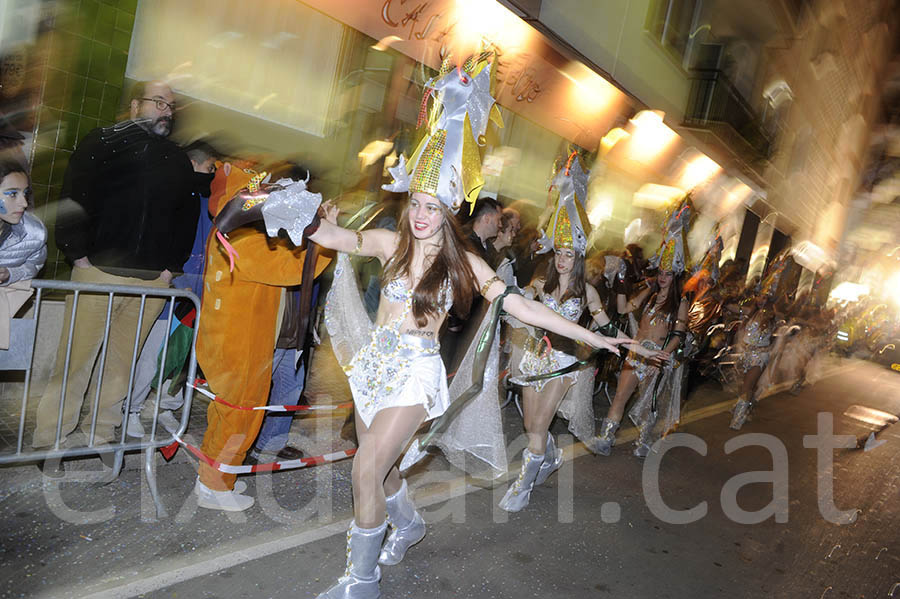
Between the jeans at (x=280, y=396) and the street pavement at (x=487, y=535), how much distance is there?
346mm

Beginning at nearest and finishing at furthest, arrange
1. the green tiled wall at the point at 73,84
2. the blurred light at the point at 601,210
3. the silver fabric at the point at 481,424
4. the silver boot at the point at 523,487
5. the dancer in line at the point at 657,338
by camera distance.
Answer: the silver fabric at the point at 481,424, the silver boot at the point at 523,487, the green tiled wall at the point at 73,84, the dancer in line at the point at 657,338, the blurred light at the point at 601,210

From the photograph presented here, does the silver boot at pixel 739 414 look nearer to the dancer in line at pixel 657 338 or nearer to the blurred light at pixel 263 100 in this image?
the dancer in line at pixel 657 338

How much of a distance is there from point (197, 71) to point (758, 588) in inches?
243

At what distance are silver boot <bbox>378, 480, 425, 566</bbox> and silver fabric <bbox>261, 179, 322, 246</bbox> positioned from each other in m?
1.56

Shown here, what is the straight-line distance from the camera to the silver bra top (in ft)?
11.6

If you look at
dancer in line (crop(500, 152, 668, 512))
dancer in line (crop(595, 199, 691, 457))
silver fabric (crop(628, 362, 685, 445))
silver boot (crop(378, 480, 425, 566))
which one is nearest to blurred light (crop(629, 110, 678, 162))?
dancer in line (crop(595, 199, 691, 457))

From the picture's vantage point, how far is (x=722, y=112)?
17.0m

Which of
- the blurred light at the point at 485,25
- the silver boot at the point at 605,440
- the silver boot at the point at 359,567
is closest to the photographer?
the silver boot at the point at 359,567

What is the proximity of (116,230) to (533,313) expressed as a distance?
110 inches

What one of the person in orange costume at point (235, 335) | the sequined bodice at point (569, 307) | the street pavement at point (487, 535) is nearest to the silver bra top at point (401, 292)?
the person in orange costume at point (235, 335)

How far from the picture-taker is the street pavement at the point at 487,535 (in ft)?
11.4

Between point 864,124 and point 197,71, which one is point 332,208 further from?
point 864,124

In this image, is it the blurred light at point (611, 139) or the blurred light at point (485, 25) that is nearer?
the blurred light at point (485, 25)

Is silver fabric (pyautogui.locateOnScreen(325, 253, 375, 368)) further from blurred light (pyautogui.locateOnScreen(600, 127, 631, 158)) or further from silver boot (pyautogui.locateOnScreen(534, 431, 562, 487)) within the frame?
blurred light (pyautogui.locateOnScreen(600, 127, 631, 158))
